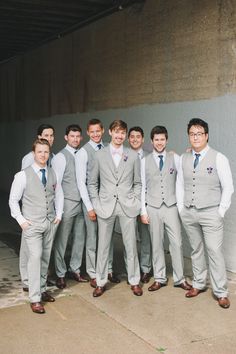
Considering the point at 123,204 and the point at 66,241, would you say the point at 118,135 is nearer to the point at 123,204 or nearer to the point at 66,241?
the point at 123,204

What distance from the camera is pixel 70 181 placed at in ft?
16.6

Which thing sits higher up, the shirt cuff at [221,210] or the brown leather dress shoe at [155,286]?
the shirt cuff at [221,210]

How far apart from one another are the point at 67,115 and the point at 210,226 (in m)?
5.73

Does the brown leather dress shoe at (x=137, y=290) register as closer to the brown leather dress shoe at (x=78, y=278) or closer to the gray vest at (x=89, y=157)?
the brown leather dress shoe at (x=78, y=278)

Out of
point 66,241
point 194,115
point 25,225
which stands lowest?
point 66,241

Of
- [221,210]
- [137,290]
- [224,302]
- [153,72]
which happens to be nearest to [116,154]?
[221,210]

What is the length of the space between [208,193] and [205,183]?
10 cm

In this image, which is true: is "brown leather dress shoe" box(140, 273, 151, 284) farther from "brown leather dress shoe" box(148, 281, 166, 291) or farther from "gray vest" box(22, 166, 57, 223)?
"gray vest" box(22, 166, 57, 223)

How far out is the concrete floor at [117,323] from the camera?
3662mm

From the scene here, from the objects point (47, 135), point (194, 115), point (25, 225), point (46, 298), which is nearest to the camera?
point (25, 225)

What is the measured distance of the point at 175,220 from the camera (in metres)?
4.84

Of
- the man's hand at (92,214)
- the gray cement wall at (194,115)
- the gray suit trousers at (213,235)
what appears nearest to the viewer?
the gray suit trousers at (213,235)

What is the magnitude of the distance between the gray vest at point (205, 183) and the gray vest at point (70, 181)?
4.03 feet

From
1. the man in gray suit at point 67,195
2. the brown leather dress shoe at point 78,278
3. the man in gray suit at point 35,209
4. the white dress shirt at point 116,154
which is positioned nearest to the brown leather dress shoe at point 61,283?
the man in gray suit at point 67,195
